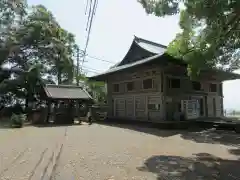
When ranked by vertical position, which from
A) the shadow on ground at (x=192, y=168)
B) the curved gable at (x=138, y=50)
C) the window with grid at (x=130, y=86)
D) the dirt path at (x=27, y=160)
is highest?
the curved gable at (x=138, y=50)

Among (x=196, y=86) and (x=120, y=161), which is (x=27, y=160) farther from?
(x=196, y=86)

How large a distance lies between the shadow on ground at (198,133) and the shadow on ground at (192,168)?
3.54 metres

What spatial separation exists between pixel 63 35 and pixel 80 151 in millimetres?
22687

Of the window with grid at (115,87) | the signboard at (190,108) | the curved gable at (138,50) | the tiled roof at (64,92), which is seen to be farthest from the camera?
the window with grid at (115,87)

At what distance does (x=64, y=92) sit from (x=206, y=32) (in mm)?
14248

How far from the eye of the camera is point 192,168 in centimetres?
621

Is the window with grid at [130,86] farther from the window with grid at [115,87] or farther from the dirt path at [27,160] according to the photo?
the dirt path at [27,160]

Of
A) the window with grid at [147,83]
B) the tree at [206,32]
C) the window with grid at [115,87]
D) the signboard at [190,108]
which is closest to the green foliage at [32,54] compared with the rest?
the window with grid at [115,87]

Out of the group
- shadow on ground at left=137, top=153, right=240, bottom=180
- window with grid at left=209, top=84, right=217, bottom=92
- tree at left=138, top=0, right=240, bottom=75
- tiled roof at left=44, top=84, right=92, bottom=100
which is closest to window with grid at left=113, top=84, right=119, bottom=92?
tiled roof at left=44, top=84, right=92, bottom=100

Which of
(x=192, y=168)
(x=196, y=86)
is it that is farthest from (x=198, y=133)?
(x=192, y=168)

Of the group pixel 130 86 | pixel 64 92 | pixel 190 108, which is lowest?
pixel 190 108

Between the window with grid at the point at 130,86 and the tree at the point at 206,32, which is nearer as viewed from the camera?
the tree at the point at 206,32

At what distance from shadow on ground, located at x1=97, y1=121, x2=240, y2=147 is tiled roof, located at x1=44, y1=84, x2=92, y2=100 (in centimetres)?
545

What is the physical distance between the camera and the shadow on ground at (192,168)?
218 inches
